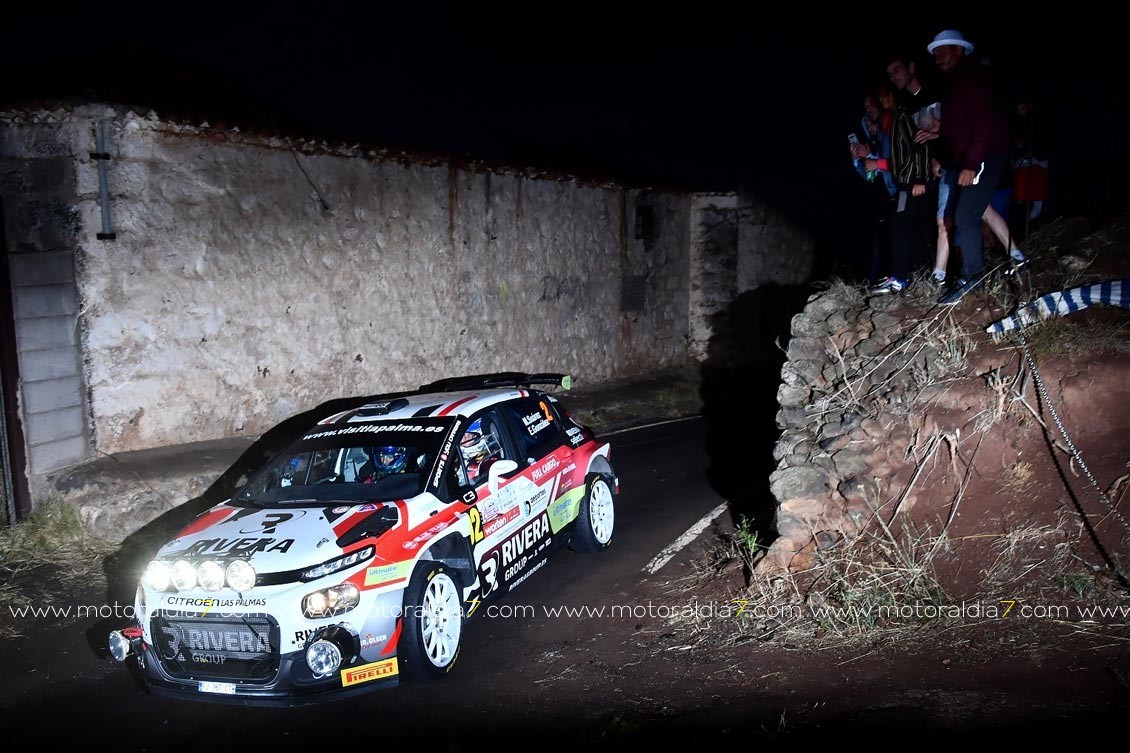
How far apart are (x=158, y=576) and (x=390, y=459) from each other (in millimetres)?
1747

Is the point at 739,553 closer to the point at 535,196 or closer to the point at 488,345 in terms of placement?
the point at 488,345

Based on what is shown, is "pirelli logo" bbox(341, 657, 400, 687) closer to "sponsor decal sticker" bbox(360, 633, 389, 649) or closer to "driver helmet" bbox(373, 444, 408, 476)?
"sponsor decal sticker" bbox(360, 633, 389, 649)

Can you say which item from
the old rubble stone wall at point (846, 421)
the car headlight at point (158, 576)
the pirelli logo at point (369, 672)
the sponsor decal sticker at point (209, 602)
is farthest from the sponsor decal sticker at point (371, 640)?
the old rubble stone wall at point (846, 421)

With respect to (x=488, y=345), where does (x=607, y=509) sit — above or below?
below

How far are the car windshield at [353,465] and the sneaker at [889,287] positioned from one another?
4.32 m

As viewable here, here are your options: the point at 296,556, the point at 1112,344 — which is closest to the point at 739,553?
the point at 1112,344

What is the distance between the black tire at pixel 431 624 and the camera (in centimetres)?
544

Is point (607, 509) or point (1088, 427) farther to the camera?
point (607, 509)

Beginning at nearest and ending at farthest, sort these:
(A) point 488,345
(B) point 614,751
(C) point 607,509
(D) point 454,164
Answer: (B) point 614,751 < (C) point 607,509 < (D) point 454,164 < (A) point 488,345

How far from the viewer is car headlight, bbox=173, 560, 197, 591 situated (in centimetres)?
536

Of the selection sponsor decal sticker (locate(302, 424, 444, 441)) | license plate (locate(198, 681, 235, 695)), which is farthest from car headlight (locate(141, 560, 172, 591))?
sponsor decal sticker (locate(302, 424, 444, 441))

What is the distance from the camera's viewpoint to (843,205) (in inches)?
827

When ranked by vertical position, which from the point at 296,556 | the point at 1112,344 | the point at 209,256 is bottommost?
the point at 296,556

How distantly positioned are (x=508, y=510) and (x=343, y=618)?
1.86m
